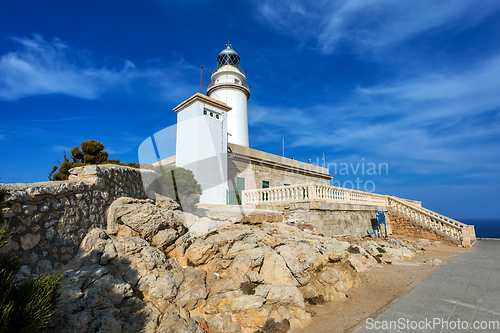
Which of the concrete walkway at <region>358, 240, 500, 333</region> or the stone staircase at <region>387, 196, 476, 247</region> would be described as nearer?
the concrete walkway at <region>358, 240, 500, 333</region>

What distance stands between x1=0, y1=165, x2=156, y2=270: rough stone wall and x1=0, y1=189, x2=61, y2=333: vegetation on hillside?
3.06 feet

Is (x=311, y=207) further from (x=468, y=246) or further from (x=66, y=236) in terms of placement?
(x=468, y=246)

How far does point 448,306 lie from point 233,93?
2026 centimetres

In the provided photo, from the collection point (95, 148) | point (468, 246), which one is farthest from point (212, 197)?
point (468, 246)

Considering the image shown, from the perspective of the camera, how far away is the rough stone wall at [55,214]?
368cm

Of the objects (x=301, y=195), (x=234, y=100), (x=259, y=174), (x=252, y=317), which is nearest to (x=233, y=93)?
(x=234, y=100)

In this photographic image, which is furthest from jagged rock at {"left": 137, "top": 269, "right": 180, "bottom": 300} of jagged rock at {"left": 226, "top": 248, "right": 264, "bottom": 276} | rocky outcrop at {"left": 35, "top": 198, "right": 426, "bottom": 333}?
jagged rock at {"left": 226, "top": 248, "right": 264, "bottom": 276}

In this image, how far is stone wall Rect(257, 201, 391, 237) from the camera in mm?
10984

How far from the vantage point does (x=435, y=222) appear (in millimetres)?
15562

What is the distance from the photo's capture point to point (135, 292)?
4.46 meters

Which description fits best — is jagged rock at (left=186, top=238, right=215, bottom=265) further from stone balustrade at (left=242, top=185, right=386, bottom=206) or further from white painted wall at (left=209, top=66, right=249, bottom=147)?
white painted wall at (left=209, top=66, right=249, bottom=147)

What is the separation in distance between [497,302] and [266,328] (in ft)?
17.2

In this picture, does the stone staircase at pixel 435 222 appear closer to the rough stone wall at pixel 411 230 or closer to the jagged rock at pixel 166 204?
the rough stone wall at pixel 411 230

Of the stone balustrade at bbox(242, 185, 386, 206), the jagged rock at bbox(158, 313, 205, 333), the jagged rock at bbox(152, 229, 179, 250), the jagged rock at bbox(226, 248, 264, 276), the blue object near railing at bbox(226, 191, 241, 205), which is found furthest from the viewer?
the blue object near railing at bbox(226, 191, 241, 205)
